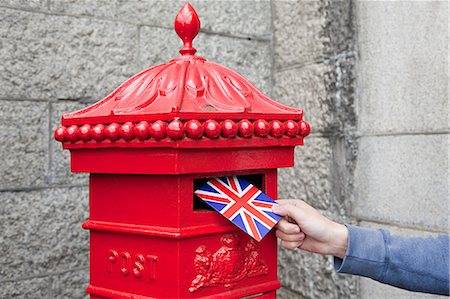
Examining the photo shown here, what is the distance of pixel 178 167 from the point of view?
1274 millimetres

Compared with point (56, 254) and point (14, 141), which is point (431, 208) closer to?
point (56, 254)

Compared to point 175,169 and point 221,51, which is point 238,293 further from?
point 221,51

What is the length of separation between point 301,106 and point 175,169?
205cm

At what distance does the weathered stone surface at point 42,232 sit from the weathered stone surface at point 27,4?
96 cm

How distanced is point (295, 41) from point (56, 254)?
77.5 inches

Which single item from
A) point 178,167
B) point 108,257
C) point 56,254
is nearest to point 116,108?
point 178,167

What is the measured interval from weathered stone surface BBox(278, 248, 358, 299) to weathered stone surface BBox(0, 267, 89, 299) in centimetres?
130

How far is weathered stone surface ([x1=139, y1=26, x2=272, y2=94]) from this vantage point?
2.94 meters

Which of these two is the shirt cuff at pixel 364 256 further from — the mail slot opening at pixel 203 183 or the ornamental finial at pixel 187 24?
the ornamental finial at pixel 187 24

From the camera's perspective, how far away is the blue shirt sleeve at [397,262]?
63.6 inches

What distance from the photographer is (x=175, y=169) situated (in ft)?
4.17

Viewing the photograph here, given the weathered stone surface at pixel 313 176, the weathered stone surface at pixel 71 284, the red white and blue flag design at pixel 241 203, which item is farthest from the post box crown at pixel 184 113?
the weathered stone surface at pixel 313 176

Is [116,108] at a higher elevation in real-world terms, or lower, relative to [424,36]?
lower

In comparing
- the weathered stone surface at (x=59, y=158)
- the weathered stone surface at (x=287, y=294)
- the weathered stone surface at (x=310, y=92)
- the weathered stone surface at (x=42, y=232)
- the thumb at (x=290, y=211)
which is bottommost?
the weathered stone surface at (x=287, y=294)
